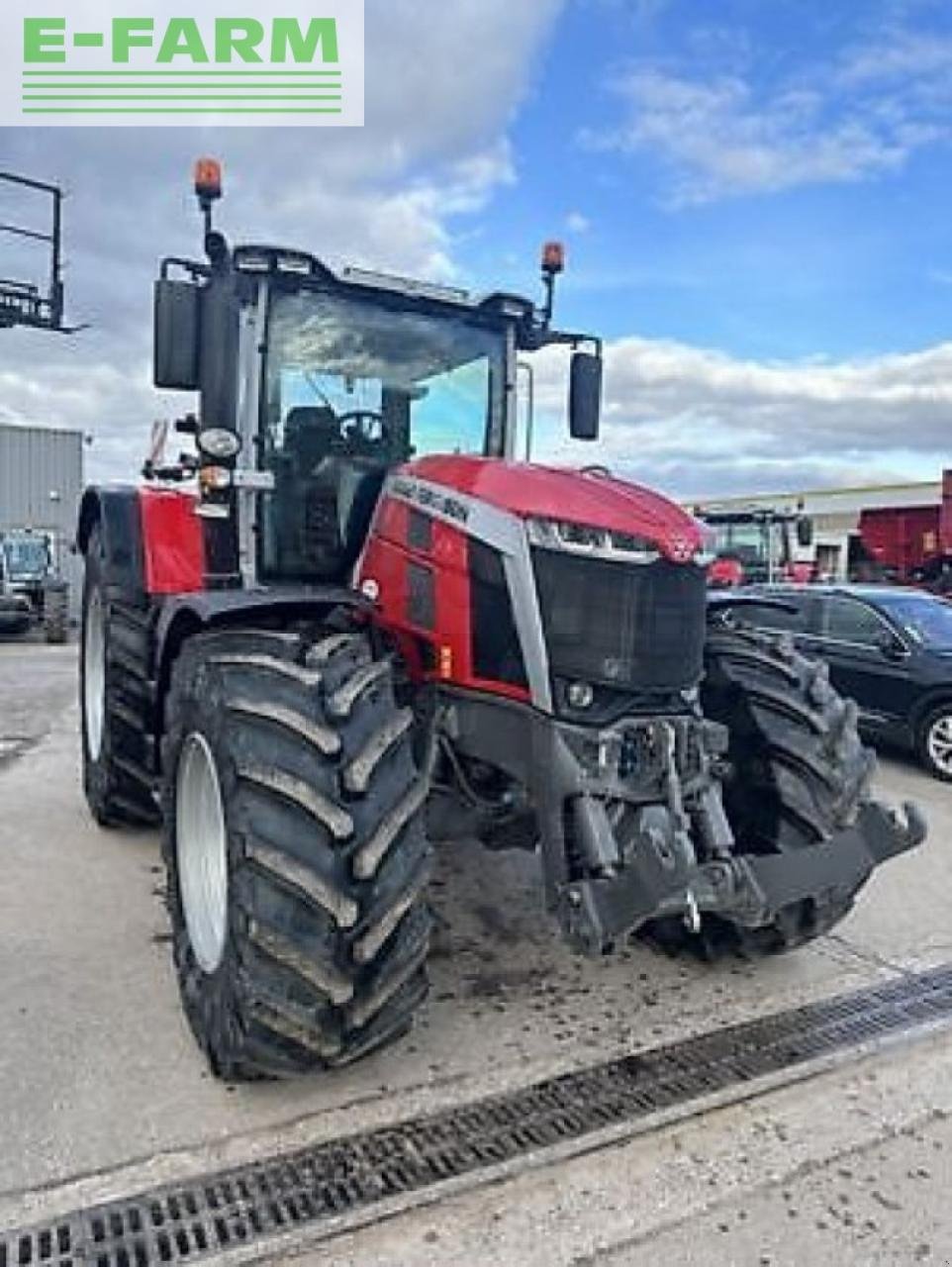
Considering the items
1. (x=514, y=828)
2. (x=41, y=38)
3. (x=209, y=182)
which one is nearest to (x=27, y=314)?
(x=41, y=38)

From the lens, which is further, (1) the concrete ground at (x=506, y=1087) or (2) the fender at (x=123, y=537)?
(2) the fender at (x=123, y=537)

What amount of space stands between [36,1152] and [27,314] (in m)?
13.6

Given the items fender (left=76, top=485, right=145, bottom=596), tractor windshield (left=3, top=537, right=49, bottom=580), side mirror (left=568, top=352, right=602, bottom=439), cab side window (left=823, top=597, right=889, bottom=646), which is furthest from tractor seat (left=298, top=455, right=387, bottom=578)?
tractor windshield (left=3, top=537, right=49, bottom=580)

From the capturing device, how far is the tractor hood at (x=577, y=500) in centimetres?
319

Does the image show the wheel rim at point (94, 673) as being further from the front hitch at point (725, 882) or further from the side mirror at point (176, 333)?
the front hitch at point (725, 882)

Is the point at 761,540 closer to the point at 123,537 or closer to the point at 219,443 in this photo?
the point at 123,537

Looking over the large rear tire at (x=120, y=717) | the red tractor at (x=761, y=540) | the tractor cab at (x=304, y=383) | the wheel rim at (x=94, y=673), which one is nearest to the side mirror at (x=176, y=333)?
the tractor cab at (x=304, y=383)

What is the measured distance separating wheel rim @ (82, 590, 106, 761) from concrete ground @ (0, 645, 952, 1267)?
1046 mm

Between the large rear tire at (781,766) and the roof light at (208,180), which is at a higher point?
the roof light at (208,180)

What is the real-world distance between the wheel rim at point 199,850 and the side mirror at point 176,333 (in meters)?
1.31

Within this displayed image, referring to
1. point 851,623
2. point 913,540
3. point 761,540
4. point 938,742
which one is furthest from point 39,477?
point 938,742

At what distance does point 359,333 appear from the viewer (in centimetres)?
400

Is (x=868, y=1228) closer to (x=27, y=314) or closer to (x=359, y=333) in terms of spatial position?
(x=359, y=333)

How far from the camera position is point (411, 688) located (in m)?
3.62
